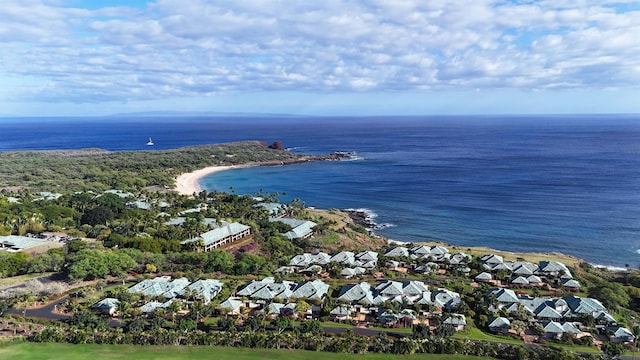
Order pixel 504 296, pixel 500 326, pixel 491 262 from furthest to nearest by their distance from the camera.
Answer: pixel 491 262
pixel 504 296
pixel 500 326

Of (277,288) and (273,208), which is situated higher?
(273,208)

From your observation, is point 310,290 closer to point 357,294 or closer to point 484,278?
point 357,294

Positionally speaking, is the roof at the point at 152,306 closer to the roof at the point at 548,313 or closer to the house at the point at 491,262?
the roof at the point at 548,313

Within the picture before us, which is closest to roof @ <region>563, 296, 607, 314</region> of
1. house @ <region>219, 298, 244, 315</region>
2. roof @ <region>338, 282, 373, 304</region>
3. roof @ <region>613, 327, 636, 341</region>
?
roof @ <region>613, 327, 636, 341</region>

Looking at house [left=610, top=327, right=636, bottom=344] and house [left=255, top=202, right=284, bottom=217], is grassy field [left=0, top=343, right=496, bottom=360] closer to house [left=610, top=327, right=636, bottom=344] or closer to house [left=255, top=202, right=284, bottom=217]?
house [left=610, top=327, right=636, bottom=344]

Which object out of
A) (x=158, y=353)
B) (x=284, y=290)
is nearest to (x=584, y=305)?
(x=284, y=290)

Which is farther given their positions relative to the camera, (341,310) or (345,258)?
(345,258)

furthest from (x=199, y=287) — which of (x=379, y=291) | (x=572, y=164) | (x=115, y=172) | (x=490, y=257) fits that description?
(x=572, y=164)
